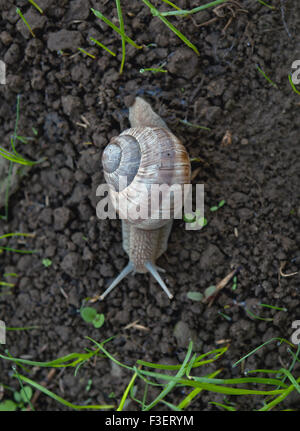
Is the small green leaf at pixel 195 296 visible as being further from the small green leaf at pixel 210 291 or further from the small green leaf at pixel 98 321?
the small green leaf at pixel 98 321

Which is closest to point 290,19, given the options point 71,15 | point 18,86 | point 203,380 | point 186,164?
point 186,164

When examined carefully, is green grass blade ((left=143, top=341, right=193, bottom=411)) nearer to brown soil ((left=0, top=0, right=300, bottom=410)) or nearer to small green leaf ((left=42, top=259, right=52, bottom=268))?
brown soil ((left=0, top=0, right=300, bottom=410))

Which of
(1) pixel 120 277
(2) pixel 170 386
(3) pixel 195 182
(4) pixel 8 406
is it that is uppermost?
(3) pixel 195 182

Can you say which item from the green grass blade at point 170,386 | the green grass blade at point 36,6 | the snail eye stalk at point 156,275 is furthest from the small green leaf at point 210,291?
the green grass blade at point 36,6

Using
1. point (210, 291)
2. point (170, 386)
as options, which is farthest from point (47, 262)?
point (170, 386)

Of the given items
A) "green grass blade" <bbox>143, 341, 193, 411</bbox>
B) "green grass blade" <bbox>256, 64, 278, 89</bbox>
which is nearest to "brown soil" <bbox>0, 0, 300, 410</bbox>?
"green grass blade" <bbox>256, 64, 278, 89</bbox>

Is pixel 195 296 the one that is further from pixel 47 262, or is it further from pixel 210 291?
pixel 47 262
